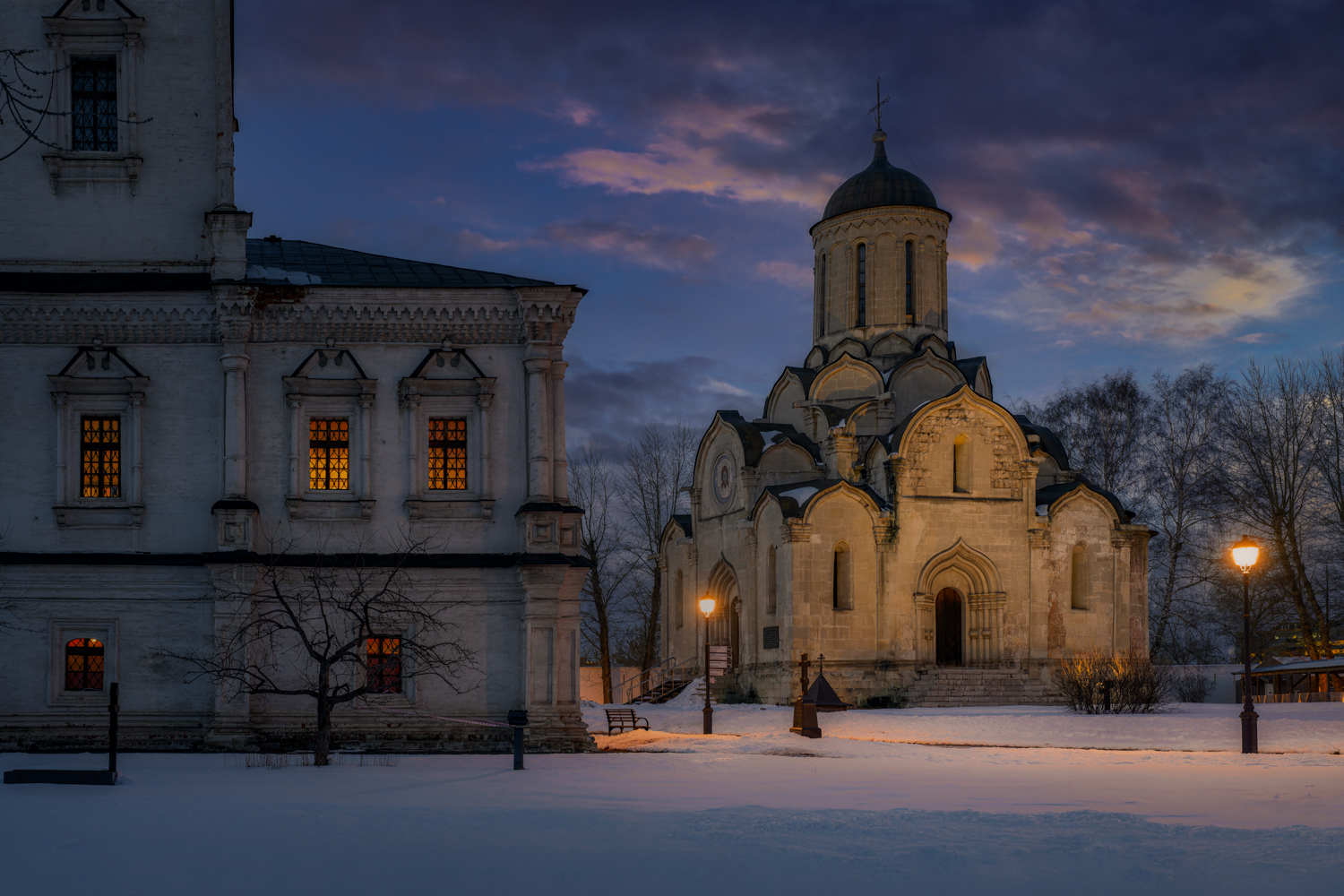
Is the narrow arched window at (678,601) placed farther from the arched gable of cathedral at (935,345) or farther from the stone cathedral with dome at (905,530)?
the arched gable of cathedral at (935,345)

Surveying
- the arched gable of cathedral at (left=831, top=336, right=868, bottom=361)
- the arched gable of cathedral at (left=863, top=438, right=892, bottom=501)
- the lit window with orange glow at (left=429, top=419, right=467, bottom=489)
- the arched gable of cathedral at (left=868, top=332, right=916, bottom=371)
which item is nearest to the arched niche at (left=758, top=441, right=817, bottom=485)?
the arched gable of cathedral at (left=863, top=438, right=892, bottom=501)

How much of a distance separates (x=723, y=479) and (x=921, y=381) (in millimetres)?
6925

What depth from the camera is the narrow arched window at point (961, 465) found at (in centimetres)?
3681

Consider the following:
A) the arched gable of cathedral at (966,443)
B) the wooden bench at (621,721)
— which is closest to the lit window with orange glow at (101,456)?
the wooden bench at (621,721)

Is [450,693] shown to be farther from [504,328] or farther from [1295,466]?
[1295,466]

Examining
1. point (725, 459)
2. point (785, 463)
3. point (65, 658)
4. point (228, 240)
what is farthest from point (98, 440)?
point (725, 459)

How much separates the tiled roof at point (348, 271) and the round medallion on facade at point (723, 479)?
17559 mm

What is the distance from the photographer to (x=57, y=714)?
21.9 metres

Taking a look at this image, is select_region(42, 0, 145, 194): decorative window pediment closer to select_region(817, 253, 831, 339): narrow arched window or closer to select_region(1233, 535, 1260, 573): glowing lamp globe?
select_region(1233, 535, 1260, 573): glowing lamp globe

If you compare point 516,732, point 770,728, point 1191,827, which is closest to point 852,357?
point 770,728

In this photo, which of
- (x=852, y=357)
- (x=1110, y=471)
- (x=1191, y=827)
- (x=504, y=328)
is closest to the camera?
(x=1191, y=827)

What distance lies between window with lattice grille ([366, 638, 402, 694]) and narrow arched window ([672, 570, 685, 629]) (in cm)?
2117

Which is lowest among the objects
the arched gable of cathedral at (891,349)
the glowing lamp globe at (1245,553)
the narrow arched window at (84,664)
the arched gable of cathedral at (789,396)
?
the narrow arched window at (84,664)

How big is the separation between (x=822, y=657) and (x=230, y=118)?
20106 mm
